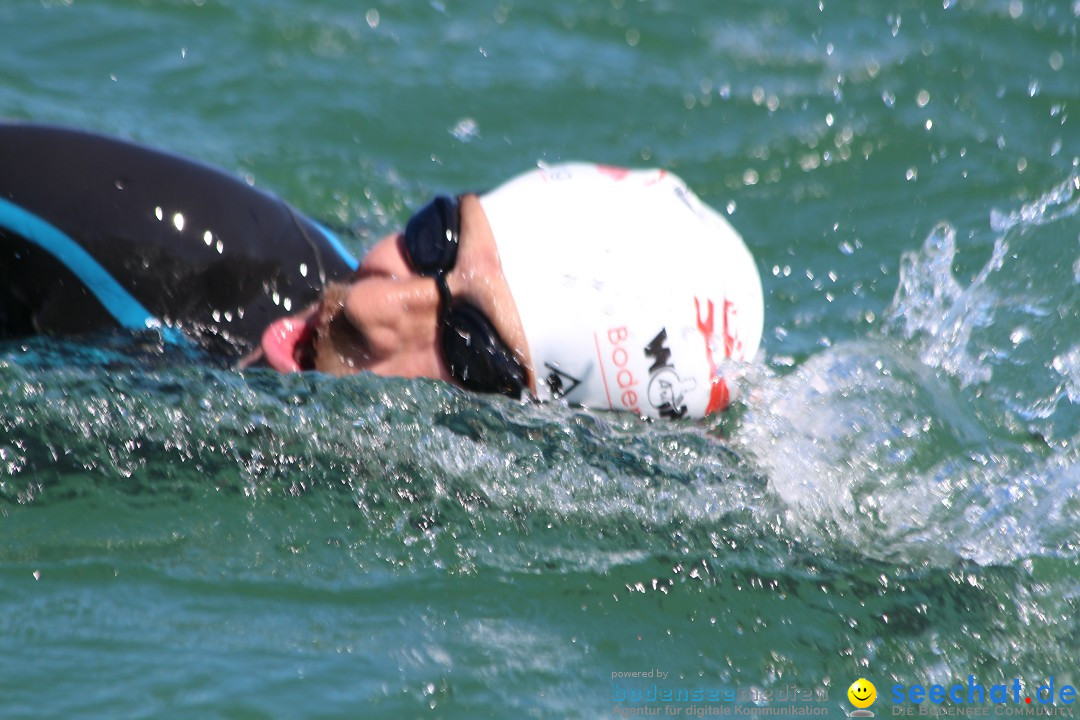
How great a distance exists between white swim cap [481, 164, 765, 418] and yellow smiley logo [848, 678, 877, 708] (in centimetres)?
78

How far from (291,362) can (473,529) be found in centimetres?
66

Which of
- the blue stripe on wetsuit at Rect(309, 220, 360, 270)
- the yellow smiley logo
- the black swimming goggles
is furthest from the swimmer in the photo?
the yellow smiley logo

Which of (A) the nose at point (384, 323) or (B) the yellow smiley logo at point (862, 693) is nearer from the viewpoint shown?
(B) the yellow smiley logo at point (862, 693)

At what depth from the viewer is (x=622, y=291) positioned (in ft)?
9.85

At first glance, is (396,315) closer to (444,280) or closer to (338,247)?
(444,280)

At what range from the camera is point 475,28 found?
7.01 metres

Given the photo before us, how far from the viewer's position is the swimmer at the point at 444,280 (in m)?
3.00

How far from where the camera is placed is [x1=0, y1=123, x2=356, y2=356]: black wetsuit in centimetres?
299

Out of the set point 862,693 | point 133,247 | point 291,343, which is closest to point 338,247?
point 291,343

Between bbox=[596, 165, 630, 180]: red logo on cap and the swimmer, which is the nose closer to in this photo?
the swimmer

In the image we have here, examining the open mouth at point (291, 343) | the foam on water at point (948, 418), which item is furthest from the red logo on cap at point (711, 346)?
the open mouth at point (291, 343)

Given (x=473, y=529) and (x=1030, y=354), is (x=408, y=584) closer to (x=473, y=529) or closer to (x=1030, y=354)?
(x=473, y=529)

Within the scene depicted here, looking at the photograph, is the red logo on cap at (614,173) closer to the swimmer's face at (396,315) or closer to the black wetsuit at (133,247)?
the swimmer's face at (396,315)

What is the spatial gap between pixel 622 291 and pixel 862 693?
1.10m
